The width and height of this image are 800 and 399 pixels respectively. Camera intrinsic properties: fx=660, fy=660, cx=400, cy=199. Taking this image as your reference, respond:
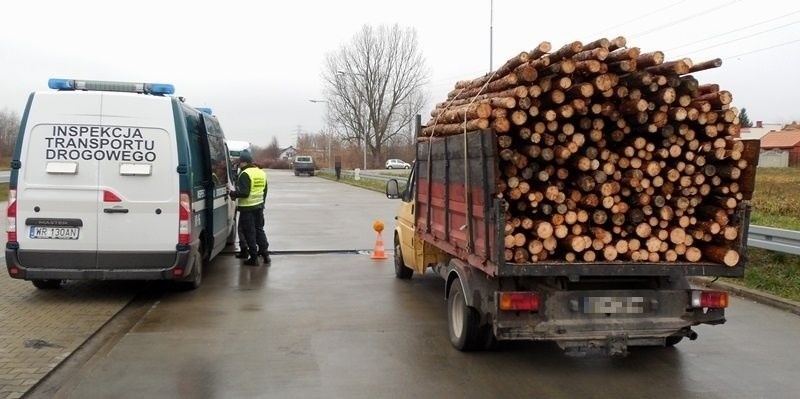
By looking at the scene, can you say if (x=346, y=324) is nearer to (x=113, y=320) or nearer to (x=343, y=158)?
(x=113, y=320)

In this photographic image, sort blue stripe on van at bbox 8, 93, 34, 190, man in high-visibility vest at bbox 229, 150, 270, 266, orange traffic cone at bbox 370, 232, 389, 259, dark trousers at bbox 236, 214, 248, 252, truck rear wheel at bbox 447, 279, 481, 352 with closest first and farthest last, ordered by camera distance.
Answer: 1. truck rear wheel at bbox 447, 279, 481, 352
2. blue stripe on van at bbox 8, 93, 34, 190
3. man in high-visibility vest at bbox 229, 150, 270, 266
4. dark trousers at bbox 236, 214, 248, 252
5. orange traffic cone at bbox 370, 232, 389, 259

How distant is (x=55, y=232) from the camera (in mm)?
6938

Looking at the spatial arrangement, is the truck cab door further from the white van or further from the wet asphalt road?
the white van

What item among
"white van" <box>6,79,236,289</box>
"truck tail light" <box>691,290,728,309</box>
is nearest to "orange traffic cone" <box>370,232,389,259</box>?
"white van" <box>6,79,236,289</box>

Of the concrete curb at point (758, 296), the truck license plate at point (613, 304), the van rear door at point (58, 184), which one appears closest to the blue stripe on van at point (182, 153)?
the van rear door at point (58, 184)

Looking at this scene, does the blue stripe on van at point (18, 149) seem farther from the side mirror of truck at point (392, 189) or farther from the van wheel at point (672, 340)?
the van wheel at point (672, 340)

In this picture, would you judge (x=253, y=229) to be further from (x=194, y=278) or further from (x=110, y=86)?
→ (x=110, y=86)

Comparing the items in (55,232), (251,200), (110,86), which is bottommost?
(55,232)

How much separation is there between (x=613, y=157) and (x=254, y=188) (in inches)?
242

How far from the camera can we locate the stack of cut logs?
4.71 m

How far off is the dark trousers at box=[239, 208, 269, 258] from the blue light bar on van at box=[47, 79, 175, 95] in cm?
276

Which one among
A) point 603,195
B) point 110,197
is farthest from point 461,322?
point 110,197

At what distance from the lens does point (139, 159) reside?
7.05m

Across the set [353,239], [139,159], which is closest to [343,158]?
[353,239]
